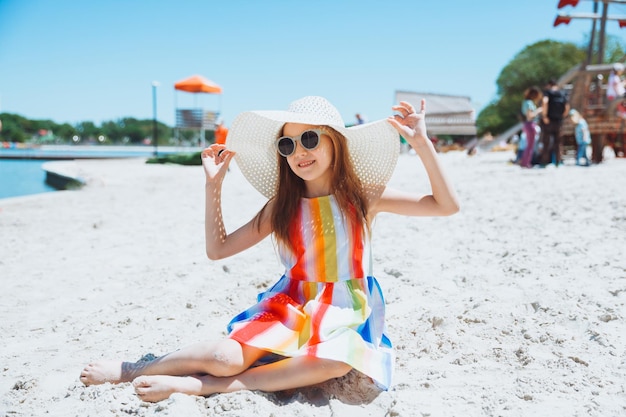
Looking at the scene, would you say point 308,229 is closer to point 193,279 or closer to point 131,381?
point 131,381

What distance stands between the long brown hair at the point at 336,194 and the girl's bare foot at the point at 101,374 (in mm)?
781

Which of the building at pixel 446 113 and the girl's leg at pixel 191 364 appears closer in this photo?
the girl's leg at pixel 191 364

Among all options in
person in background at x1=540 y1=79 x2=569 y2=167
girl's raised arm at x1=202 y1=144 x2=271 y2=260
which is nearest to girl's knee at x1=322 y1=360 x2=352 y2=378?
girl's raised arm at x1=202 y1=144 x2=271 y2=260

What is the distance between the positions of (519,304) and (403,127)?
3.92ft

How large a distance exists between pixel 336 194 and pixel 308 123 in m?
0.32

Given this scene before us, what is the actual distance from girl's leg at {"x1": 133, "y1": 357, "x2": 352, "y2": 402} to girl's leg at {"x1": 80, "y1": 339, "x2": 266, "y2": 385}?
0.04 m

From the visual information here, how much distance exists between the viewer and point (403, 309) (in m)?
2.54

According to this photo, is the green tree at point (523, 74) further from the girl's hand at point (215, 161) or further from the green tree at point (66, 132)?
the green tree at point (66, 132)

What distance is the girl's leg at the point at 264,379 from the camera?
1646 millimetres

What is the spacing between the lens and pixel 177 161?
1535cm

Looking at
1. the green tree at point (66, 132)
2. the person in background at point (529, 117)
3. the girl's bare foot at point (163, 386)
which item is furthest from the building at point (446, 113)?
the green tree at point (66, 132)

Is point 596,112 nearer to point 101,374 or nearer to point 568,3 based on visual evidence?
point 568,3

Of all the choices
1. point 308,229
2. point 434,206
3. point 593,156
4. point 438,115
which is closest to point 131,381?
point 308,229

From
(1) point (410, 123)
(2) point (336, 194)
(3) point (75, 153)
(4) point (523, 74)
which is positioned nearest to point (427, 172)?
(1) point (410, 123)
